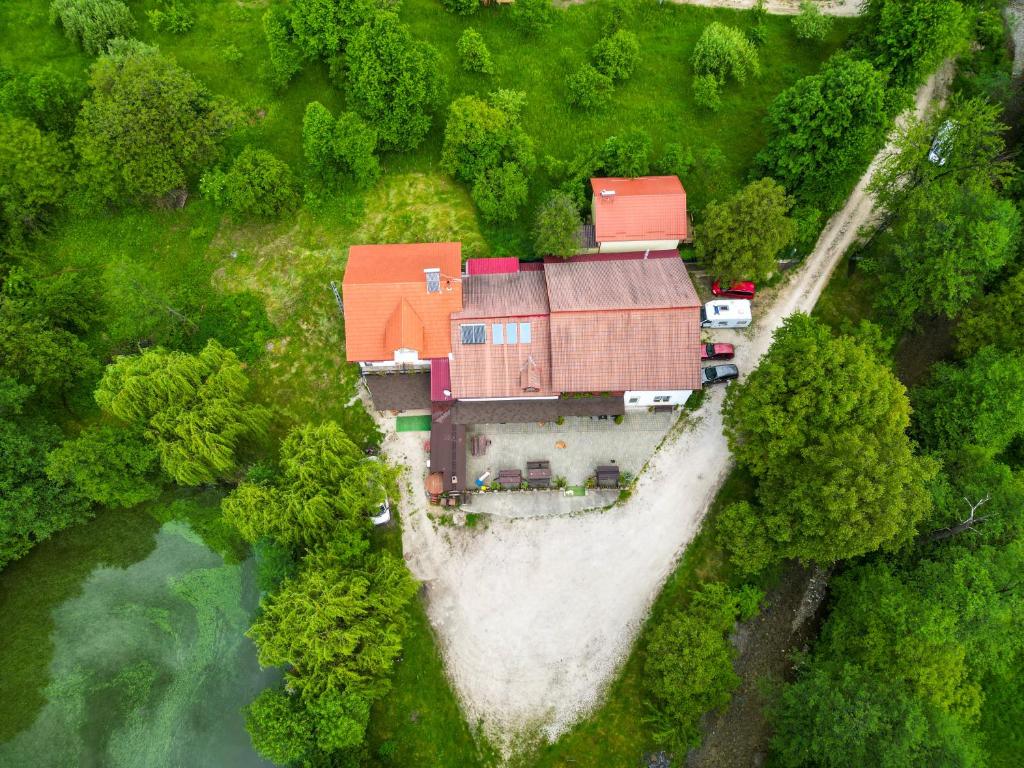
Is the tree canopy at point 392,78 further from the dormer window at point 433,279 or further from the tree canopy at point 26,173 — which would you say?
the tree canopy at point 26,173

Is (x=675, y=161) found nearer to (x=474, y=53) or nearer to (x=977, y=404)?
(x=474, y=53)

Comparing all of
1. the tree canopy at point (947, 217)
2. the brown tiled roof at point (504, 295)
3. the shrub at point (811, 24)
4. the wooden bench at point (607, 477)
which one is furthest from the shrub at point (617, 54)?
the wooden bench at point (607, 477)

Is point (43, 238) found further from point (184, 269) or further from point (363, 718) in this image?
point (363, 718)

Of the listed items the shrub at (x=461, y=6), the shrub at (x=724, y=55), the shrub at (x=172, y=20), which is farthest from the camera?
the shrub at (x=172, y=20)

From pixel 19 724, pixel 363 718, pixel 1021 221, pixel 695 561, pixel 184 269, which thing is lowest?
pixel 19 724

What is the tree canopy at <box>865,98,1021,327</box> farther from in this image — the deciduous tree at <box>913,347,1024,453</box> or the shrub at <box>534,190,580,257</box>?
the shrub at <box>534,190,580,257</box>

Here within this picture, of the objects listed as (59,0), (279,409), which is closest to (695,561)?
(279,409)

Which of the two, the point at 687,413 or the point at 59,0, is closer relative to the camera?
the point at 687,413
